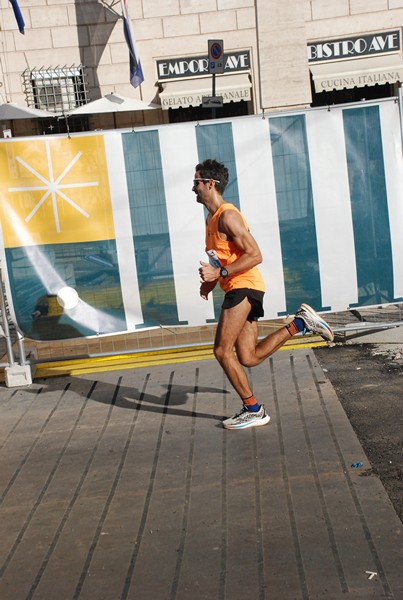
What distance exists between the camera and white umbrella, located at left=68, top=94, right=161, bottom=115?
19094mm

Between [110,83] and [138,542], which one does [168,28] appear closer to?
[110,83]

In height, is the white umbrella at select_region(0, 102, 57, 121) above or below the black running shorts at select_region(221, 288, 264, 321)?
above

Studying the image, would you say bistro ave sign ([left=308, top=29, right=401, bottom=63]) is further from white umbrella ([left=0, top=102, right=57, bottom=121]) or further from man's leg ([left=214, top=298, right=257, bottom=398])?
man's leg ([left=214, top=298, right=257, bottom=398])

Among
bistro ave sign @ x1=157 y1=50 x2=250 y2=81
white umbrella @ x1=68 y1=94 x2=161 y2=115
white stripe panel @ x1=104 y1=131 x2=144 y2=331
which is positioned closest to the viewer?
white stripe panel @ x1=104 y1=131 x2=144 y2=331

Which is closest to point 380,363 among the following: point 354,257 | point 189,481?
point 354,257

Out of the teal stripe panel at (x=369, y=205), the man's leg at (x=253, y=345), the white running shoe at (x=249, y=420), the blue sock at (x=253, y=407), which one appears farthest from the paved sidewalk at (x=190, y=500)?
the teal stripe panel at (x=369, y=205)

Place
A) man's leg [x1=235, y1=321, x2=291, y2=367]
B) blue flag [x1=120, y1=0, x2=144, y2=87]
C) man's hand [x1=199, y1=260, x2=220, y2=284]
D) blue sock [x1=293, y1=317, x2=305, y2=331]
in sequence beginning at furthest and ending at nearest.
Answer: blue flag [x1=120, y1=0, x2=144, y2=87]
blue sock [x1=293, y1=317, x2=305, y2=331]
man's leg [x1=235, y1=321, x2=291, y2=367]
man's hand [x1=199, y1=260, x2=220, y2=284]

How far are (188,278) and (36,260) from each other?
136 centimetres

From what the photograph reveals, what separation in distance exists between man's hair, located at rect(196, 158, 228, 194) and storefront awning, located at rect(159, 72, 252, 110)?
14.4 metres

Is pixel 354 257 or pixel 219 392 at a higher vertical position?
pixel 354 257

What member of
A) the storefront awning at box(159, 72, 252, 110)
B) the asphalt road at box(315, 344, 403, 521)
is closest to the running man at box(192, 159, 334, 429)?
the asphalt road at box(315, 344, 403, 521)

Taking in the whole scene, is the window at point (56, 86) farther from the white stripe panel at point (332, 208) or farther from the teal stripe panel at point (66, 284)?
the white stripe panel at point (332, 208)

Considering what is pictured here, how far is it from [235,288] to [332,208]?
198 cm

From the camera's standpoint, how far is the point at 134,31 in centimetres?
2084
